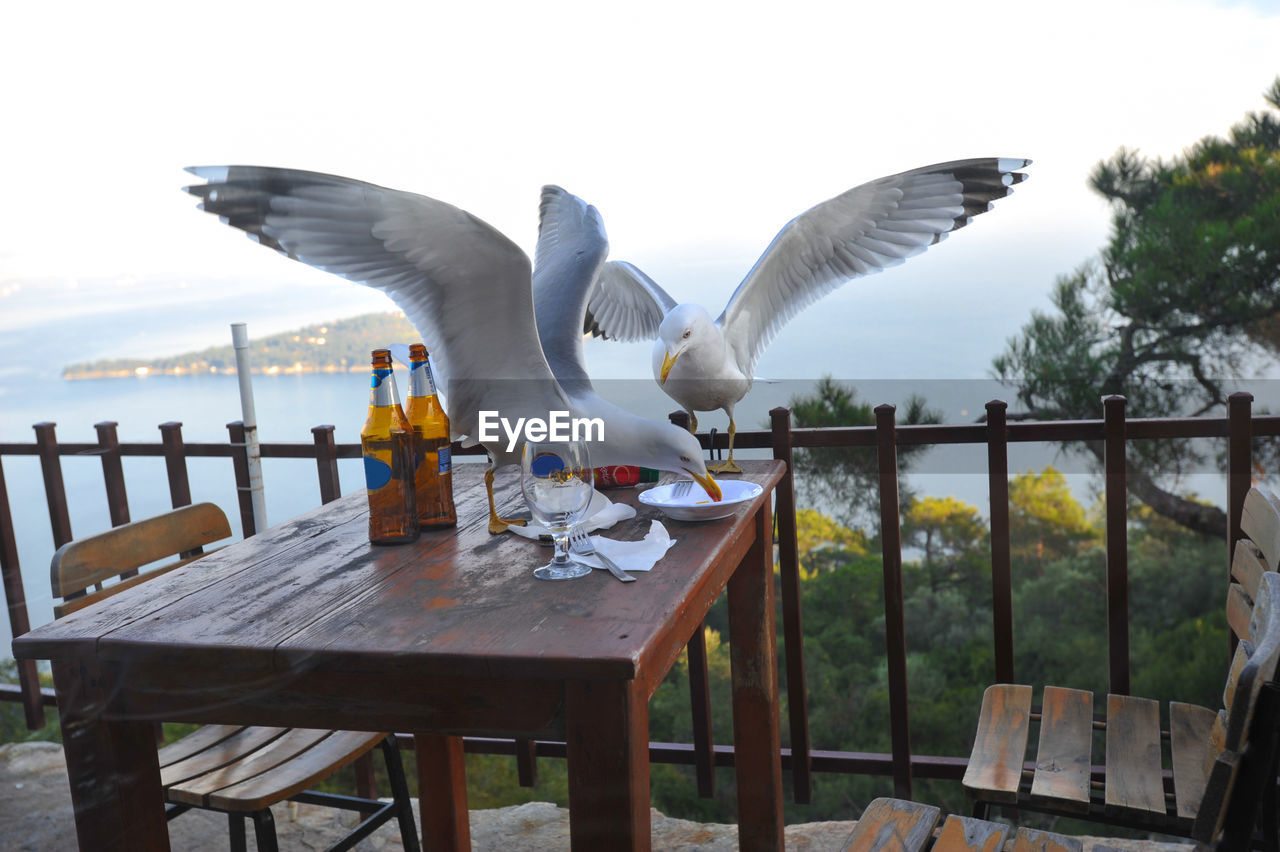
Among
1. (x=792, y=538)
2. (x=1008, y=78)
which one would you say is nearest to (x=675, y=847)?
(x=792, y=538)

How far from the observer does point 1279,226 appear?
2641 millimetres

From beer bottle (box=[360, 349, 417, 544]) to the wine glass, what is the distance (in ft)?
0.70

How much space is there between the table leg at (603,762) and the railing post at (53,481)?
2.09 metres

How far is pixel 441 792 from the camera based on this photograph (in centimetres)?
148

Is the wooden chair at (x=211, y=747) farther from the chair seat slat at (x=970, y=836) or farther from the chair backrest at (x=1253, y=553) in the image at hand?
the chair backrest at (x=1253, y=553)

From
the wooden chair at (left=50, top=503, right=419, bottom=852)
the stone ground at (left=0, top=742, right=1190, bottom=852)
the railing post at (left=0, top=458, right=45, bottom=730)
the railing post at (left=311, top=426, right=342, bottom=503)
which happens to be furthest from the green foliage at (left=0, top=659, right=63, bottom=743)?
the wooden chair at (left=50, top=503, right=419, bottom=852)

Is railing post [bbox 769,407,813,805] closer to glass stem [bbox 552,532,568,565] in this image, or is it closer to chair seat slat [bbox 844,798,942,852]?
chair seat slat [bbox 844,798,942,852]

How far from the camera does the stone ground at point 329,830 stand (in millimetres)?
1819

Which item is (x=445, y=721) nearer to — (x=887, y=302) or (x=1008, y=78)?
(x=887, y=302)

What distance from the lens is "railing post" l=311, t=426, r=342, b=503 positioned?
79.8 inches

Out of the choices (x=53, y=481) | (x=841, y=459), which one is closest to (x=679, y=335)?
(x=841, y=459)

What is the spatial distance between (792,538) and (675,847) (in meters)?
0.67

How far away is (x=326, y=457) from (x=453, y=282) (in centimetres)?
92

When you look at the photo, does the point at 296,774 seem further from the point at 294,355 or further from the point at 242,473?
the point at 294,355
